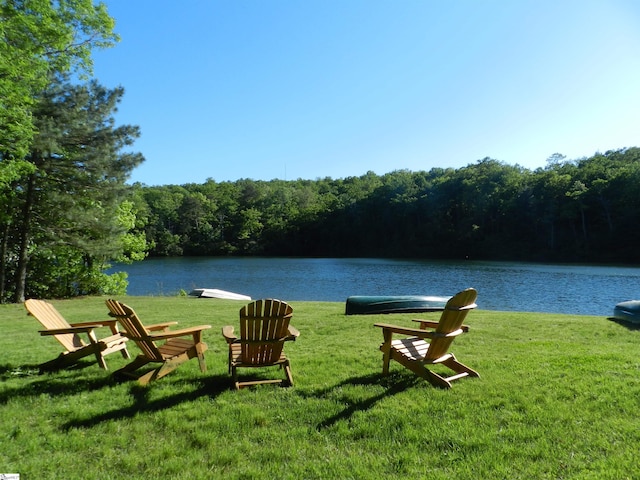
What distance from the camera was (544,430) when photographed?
3412mm

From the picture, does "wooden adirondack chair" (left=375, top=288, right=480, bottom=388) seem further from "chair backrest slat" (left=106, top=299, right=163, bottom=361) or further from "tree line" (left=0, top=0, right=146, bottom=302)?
"tree line" (left=0, top=0, right=146, bottom=302)

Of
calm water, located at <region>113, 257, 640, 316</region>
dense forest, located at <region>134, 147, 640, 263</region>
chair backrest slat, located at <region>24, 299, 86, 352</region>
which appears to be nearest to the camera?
chair backrest slat, located at <region>24, 299, 86, 352</region>

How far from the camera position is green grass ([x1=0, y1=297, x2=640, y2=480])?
9.55 feet

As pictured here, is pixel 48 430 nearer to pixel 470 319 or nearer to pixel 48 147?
pixel 470 319

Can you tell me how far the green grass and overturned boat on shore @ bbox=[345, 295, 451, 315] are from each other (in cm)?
479

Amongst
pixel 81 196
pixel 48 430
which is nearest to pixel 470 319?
pixel 48 430

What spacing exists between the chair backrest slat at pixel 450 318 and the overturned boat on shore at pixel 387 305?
604cm

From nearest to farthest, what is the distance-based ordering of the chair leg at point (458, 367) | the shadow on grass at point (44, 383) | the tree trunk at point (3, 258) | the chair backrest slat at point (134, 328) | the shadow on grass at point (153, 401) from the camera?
1. the shadow on grass at point (153, 401)
2. the shadow on grass at point (44, 383)
3. the chair backrest slat at point (134, 328)
4. the chair leg at point (458, 367)
5. the tree trunk at point (3, 258)

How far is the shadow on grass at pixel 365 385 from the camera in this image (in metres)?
3.75

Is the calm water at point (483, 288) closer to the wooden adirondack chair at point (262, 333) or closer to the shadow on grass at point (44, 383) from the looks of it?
the wooden adirondack chair at point (262, 333)

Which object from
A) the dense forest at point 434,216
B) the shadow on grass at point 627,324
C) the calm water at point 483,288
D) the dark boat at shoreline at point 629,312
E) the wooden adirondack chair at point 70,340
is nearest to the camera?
the wooden adirondack chair at point 70,340

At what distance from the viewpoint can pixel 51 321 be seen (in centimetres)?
567

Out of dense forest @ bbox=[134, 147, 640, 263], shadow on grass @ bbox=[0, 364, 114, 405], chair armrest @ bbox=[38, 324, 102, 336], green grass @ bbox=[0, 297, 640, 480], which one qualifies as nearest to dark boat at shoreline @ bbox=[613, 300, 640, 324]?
green grass @ bbox=[0, 297, 640, 480]

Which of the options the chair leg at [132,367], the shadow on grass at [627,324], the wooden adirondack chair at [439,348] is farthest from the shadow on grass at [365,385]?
the shadow on grass at [627,324]
